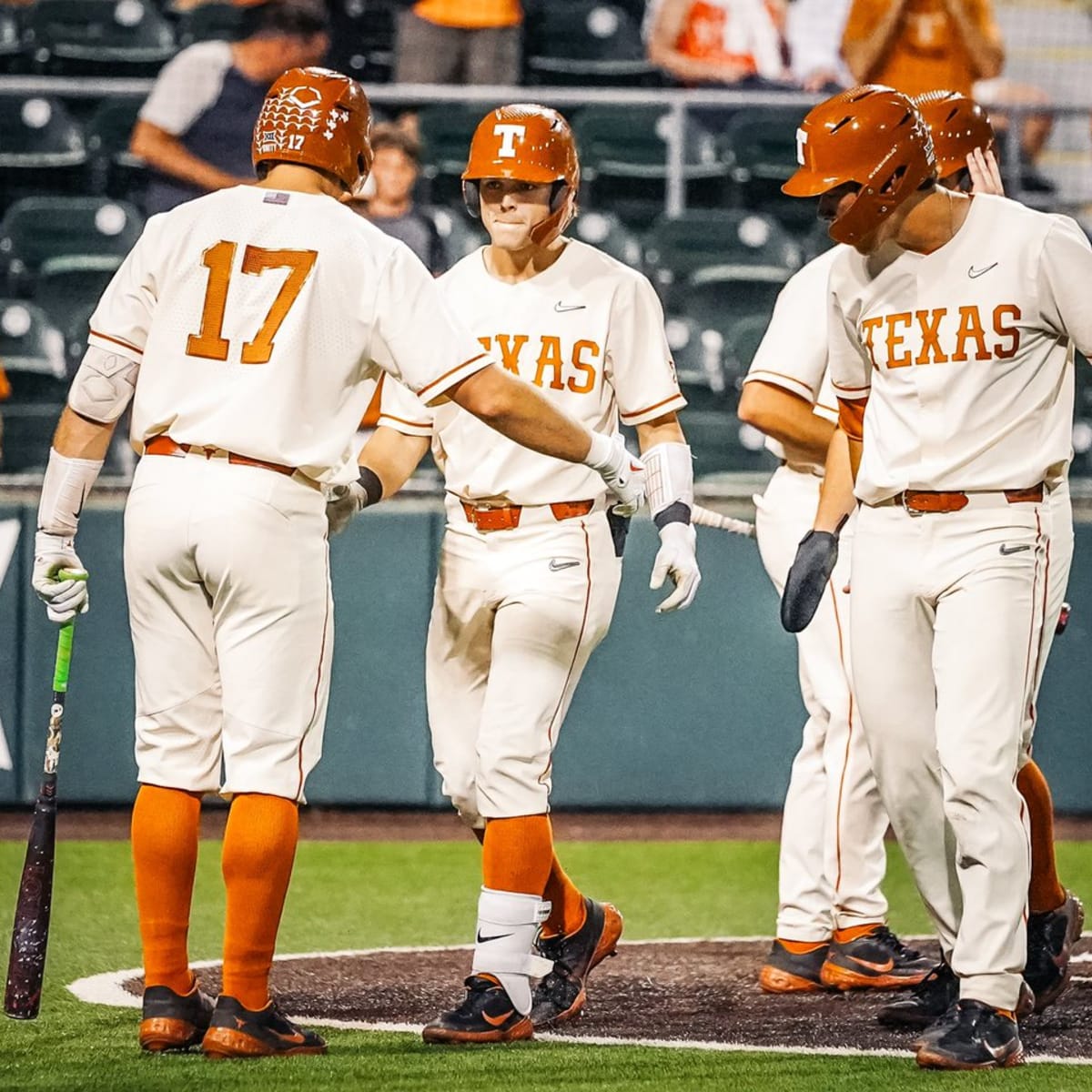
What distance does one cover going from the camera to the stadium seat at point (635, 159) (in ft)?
30.9

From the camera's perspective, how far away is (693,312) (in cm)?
887

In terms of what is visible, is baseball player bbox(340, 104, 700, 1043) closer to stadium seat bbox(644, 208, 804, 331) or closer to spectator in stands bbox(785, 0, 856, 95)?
stadium seat bbox(644, 208, 804, 331)

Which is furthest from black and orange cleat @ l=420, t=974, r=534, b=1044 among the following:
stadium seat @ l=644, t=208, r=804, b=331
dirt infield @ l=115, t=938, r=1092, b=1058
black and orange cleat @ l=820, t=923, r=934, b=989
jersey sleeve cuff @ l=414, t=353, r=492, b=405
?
stadium seat @ l=644, t=208, r=804, b=331

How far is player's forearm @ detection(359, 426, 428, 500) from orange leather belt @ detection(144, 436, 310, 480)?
2.26 feet

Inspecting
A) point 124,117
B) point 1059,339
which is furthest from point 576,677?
point 124,117

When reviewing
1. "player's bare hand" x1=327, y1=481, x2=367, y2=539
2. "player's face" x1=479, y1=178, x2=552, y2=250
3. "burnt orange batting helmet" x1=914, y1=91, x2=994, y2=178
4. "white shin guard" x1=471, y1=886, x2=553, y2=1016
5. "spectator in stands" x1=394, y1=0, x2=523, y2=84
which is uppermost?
"spectator in stands" x1=394, y1=0, x2=523, y2=84

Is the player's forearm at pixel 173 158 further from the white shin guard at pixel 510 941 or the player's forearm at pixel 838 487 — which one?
the white shin guard at pixel 510 941

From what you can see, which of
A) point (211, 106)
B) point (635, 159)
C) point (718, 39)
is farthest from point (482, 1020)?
point (718, 39)

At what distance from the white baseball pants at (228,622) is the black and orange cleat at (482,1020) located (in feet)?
1.87

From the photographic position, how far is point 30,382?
8344 millimetres

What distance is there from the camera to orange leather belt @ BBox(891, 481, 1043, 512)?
3.81 metres

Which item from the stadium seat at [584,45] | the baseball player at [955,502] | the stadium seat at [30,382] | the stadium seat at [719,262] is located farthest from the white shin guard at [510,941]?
the stadium seat at [584,45]

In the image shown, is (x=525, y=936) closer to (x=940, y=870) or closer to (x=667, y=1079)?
(x=667, y=1079)

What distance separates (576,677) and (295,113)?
4.50ft
